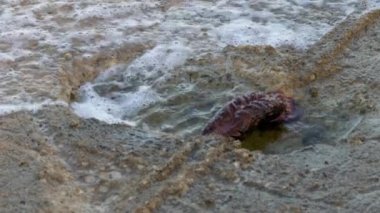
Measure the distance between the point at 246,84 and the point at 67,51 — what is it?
4.26 feet

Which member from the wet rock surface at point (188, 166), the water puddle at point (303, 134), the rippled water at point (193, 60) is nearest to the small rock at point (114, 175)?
the wet rock surface at point (188, 166)

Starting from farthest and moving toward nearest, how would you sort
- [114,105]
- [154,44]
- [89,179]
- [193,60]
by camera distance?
[154,44] → [193,60] → [114,105] → [89,179]

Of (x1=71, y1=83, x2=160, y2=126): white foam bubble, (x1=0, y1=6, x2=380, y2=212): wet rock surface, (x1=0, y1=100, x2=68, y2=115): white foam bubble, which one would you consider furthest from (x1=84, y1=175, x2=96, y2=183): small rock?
(x1=0, y1=100, x2=68, y2=115): white foam bubble

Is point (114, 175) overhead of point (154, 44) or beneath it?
overhead

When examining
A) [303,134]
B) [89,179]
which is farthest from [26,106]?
[303,134]

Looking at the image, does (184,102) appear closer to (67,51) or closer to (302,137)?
(302,137)

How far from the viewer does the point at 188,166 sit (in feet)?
10.9

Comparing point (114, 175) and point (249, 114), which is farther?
point (249, 114)

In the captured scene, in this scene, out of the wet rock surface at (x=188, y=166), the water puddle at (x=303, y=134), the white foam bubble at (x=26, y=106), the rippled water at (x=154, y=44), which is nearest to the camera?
the wet rock surface at (x=188, y=166)

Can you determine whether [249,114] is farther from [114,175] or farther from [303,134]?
[114,175]

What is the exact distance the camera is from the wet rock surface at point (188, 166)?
3.08 m

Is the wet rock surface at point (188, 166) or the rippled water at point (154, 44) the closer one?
the wet rock surface at point (188, 166)

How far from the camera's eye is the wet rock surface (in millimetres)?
3084

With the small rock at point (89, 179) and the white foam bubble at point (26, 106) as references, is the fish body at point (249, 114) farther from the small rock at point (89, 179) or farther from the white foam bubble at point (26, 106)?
the white foam bubble at point (26, 106)
